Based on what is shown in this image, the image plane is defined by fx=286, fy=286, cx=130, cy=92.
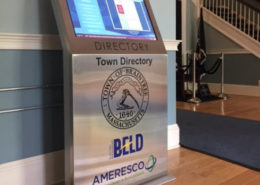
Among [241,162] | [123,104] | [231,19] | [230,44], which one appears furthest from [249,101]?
[123,104]

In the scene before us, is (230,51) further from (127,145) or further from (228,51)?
(127,145)

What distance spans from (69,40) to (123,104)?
18.2 inches

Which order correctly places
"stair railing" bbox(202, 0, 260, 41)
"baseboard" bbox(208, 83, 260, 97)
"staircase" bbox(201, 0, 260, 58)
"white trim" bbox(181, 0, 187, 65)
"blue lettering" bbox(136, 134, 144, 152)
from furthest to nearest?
1. "white trim" bbox(181, 0, 187, 65)
2. "stair railing" bbox(202, 0, 260, 41)
3. "staircase" bbox(201, 0, 260, 58)
4. "baseboard" bbox(208, 83, 260, 97)
5. "blue lettering" bbox(136, 134, 144, 152)

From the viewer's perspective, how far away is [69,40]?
54.2 inches

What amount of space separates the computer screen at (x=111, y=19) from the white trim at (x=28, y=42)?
29cm

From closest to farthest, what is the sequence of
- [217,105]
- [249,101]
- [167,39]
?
[167,39] → [217,105] → [249,101]

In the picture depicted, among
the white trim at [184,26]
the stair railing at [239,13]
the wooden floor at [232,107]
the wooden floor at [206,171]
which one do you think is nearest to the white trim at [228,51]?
the white trim at [184,26]

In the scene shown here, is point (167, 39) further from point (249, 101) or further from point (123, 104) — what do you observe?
point (249, 101)

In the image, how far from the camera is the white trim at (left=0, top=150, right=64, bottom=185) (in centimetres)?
155

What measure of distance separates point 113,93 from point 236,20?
200 inches

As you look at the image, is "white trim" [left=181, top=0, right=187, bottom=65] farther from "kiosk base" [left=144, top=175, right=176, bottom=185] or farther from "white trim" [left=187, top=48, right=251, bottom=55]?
"kiosk base" [left=144, top=175, right=176, bottom=185]

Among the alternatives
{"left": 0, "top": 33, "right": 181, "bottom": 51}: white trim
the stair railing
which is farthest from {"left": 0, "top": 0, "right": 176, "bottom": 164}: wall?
the stair railing

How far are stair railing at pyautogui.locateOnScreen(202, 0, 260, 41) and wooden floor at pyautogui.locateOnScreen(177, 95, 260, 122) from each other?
5.21 feet

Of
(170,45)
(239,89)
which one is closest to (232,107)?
(239,89)
